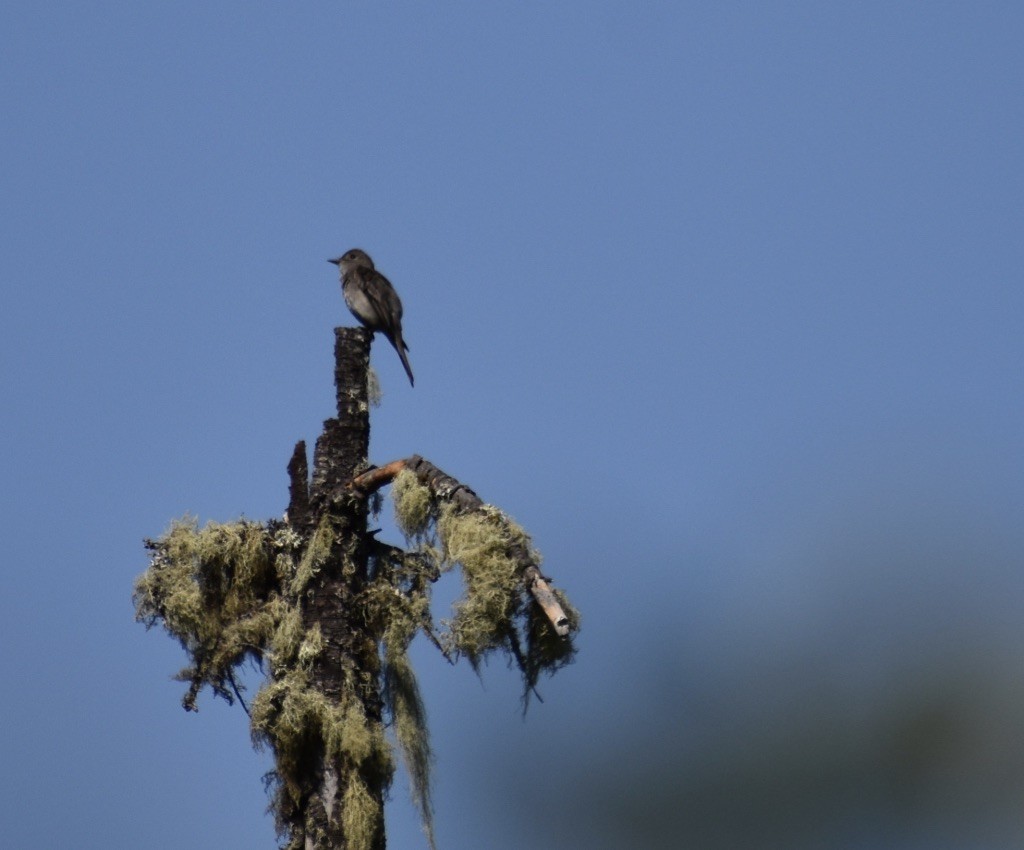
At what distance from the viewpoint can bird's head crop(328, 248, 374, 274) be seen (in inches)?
463

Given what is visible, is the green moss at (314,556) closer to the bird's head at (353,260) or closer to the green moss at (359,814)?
the green moss at (359,814)

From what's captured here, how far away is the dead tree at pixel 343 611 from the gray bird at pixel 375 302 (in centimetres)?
368

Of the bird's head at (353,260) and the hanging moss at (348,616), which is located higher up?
the bird's head at (353,260)

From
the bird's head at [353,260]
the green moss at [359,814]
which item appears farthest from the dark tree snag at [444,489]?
the bird's head at [353,260]

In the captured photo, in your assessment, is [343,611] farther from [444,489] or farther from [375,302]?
[375,302]

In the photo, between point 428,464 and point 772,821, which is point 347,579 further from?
point 772,821

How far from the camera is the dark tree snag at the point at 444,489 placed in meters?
6.50

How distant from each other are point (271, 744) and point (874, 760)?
2.60 metres

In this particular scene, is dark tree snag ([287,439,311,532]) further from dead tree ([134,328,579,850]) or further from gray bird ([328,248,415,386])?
gray bird ([328,248,415,386])

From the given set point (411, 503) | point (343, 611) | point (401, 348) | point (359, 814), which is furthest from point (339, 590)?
point (401, 348)

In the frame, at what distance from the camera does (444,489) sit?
678 centimetres

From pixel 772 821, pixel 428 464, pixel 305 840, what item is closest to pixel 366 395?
pixel 428 464

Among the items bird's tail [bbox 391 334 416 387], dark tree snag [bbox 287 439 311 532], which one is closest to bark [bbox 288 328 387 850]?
dark tree snag [bbox 287 439 311 532]

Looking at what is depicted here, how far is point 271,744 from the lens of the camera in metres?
6.40
